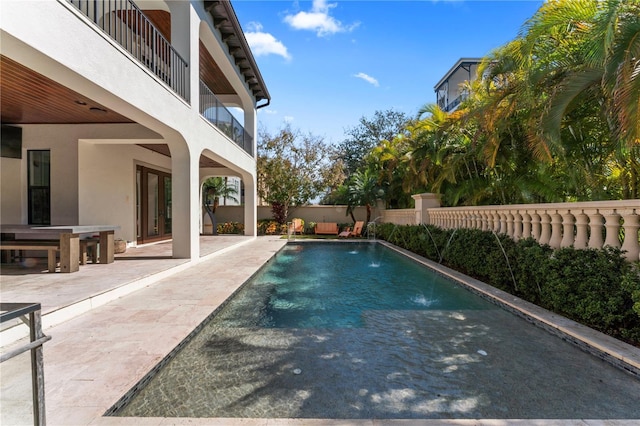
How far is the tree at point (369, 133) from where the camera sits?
32625mm

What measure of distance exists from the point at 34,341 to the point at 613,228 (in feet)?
20.6

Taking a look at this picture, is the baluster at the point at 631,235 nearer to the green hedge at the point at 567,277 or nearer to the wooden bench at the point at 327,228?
the green hedge at the point at 567,277

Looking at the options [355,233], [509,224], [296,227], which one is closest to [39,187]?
[509,224]

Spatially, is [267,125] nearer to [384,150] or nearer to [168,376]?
[384,150]

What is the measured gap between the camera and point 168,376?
3.32 m

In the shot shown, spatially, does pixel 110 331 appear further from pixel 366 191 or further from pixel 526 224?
pixel 366 191

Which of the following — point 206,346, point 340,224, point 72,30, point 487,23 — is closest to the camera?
point 206,346

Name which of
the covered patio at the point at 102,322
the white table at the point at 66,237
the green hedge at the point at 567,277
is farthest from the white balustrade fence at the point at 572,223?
the white table at the point at 66,237

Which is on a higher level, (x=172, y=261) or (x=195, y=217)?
(x=195, y=217)

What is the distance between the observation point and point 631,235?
4.11 meters

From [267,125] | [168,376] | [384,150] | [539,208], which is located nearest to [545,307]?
[539,208]

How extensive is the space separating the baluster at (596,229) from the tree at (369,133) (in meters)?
28.0

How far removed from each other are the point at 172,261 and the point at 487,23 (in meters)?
14.0

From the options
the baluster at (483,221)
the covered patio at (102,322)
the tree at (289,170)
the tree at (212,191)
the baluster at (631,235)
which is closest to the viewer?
the covered patio at (102,322)
